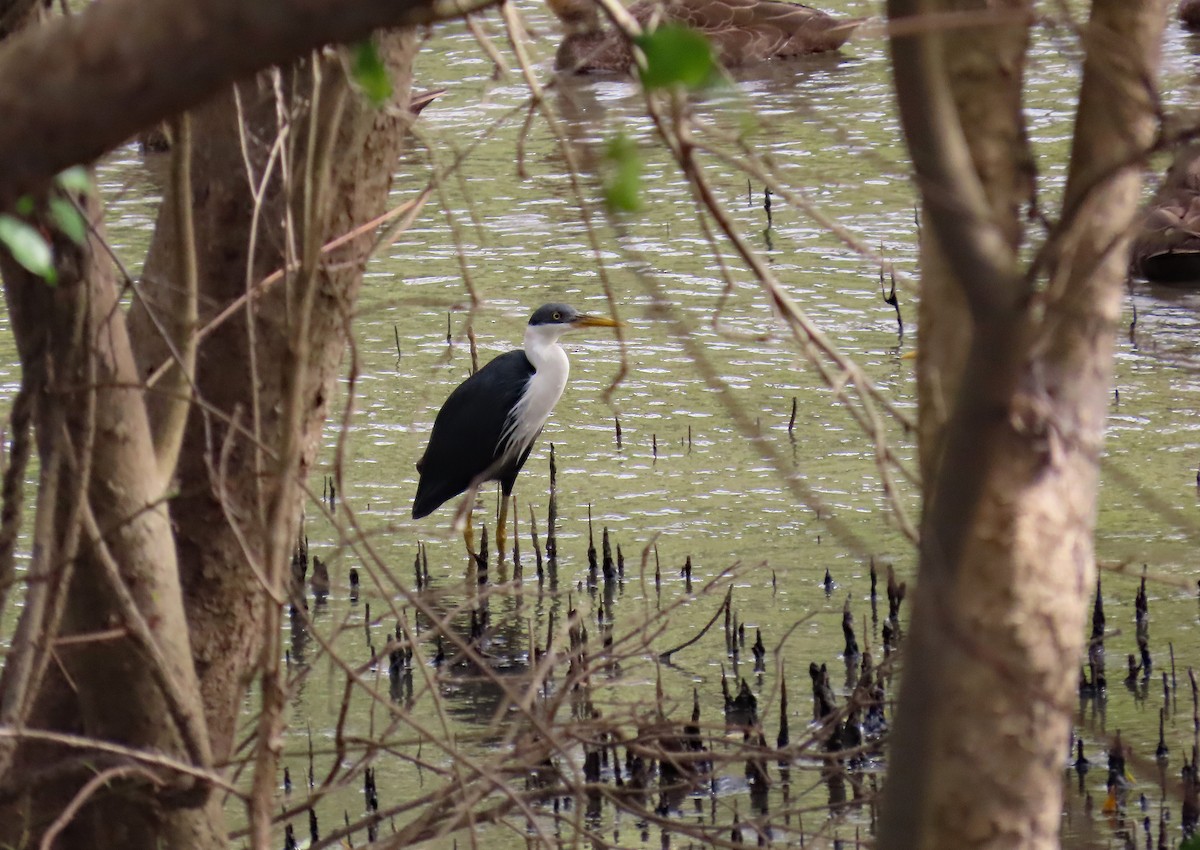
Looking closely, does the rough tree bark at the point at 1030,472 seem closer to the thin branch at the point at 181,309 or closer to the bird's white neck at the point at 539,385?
the thin branch at the point at 181,309

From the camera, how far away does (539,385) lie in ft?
24.8

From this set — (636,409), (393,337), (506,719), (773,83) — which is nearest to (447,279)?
(393,337)

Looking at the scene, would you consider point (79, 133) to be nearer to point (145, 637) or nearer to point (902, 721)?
point (902, 721)

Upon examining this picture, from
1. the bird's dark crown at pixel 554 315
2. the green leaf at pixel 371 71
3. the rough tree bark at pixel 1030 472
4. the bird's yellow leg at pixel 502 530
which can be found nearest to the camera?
the green leaf at pixel 371 71

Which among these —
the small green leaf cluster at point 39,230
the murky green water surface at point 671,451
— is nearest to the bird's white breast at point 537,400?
the murky green water surface at point 671,451

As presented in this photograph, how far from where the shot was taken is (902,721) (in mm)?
1246

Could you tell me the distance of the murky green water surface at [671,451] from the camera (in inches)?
173

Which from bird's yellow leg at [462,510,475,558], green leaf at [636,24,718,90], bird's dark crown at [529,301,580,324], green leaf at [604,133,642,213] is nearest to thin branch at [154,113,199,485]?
green leaf at [604,133,642,213]

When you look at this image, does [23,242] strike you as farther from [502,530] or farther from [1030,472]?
[502,530]

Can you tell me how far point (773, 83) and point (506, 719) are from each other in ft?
35.4

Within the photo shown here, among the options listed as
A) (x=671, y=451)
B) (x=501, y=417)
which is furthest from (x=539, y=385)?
(x=671, y=451)

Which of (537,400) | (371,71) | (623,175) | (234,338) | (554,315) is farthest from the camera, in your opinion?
(554,315)

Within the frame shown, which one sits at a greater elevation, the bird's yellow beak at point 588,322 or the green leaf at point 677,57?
the green leaf at point 677,57

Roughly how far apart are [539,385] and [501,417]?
28 centimetres
